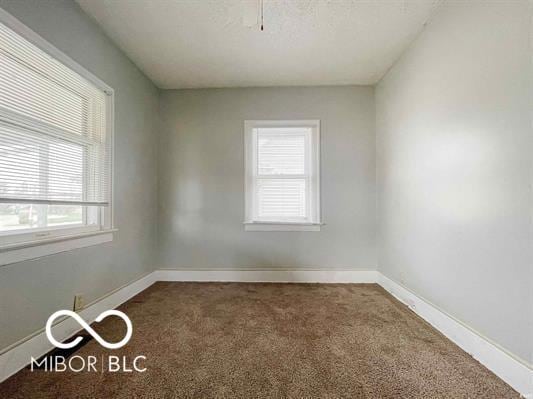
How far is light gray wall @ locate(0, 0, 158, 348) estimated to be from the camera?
160 cm

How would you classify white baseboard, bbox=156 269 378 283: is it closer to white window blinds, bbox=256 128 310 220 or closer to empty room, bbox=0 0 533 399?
empty room, bbox=0 0 533 399

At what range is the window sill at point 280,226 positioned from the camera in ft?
11.2

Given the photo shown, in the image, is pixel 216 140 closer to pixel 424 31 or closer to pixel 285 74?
pixel 285 74

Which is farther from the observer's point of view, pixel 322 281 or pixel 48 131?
pixel 322 281

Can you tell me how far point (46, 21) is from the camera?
5.74 feet

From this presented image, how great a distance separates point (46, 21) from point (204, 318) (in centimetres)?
256

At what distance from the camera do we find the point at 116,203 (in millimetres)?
2584

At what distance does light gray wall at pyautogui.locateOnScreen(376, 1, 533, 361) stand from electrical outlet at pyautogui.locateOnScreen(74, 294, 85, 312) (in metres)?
2.91

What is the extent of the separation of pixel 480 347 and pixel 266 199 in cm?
251

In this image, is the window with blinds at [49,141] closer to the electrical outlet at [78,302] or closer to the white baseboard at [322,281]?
the electrical outlet at [78,302]
